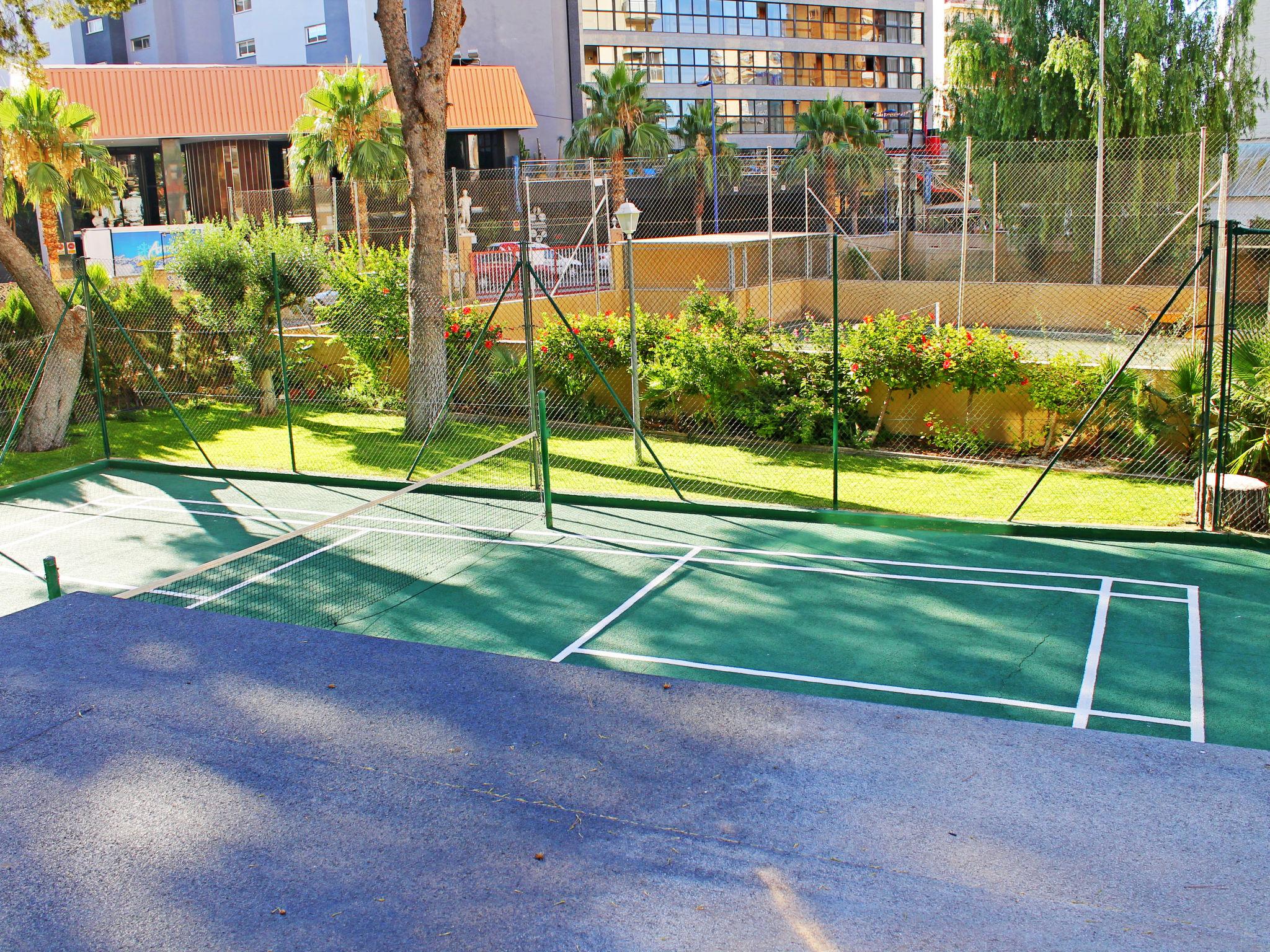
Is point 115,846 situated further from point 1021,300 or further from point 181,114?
point 181,114

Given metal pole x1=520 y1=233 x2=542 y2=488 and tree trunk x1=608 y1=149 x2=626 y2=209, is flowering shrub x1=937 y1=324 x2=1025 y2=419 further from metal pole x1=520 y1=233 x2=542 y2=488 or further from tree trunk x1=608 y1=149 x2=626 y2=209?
tree trunk x1=608 y1=149 x2=626 y2=209

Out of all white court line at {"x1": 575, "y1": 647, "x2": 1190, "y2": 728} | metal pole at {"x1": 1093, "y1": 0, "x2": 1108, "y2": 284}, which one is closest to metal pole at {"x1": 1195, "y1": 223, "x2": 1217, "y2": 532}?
white court line at {"x1": 575, "y1": 647, "x2": 1190, "y2": 728}

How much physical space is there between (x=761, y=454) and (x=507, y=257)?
440 inches

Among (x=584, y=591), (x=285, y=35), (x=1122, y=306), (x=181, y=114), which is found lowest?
(x=584, y=591)

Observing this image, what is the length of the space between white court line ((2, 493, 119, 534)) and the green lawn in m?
1.80

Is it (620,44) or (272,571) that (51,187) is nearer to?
(272,571)

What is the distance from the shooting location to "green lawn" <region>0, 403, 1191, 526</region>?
1288 centimetres

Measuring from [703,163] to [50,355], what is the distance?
2769cm

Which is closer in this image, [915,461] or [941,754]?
[941,754]

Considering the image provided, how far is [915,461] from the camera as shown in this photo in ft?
49.6

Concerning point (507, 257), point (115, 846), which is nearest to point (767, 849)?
point (115, 846)

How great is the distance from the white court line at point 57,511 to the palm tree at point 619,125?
93.6ft

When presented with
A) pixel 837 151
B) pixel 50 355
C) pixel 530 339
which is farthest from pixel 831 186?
pixel 530 339

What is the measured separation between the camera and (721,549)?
37.7 feet
